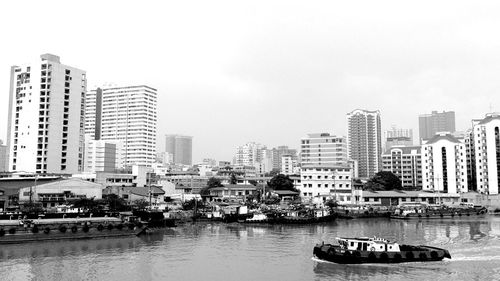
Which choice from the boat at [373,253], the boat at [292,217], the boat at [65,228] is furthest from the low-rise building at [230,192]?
the boat at [373,253]

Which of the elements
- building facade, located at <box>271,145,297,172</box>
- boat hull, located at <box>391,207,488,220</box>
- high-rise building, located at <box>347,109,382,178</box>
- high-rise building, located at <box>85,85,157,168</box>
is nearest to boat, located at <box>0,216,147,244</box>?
boat hull, located at <box>391,207,488,220</box>

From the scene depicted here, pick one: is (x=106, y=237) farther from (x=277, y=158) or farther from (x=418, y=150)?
(x=277, y=158)

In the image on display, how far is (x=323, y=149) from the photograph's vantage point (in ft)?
363

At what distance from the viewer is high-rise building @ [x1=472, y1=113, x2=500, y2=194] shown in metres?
76.8

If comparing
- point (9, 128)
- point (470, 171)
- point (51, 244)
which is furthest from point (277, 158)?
point (51, 244)

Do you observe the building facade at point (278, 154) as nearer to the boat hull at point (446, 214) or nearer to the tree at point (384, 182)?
the tree at point (384, 182)

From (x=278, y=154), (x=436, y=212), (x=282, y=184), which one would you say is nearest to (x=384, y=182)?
(x=282, y=184)

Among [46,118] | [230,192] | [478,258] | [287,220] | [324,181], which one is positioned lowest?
[478,258]

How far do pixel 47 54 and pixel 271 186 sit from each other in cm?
3996

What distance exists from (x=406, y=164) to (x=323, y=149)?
1922 centimetres

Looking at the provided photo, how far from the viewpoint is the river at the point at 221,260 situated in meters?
22.2

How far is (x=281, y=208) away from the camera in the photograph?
5484 cm

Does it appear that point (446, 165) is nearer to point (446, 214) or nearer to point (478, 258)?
point (446, 214)

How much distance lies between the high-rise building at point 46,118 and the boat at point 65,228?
3221 centimetres
